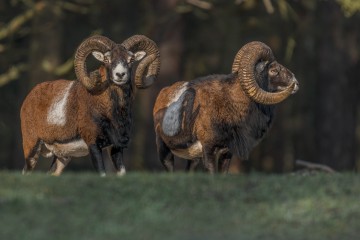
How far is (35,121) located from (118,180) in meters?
4.29

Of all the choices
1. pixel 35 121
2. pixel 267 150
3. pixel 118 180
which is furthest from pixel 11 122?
pixel 118 180

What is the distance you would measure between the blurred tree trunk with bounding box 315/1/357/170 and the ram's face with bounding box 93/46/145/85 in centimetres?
1547

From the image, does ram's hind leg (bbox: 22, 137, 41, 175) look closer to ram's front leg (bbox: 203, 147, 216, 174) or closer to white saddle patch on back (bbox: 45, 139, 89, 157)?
white saddle patch on back (bbox: 45, 139, 89, 157)

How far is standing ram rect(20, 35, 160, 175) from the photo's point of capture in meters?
19.7

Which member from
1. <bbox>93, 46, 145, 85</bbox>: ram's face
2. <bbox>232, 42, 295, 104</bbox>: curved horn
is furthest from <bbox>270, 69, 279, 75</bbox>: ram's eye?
<bbox>93, 46, 145, 85</bbox>: ram's face

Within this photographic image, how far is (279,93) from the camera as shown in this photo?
20531 millimetres

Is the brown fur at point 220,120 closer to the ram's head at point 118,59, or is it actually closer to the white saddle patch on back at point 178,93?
the white saddle patch on back at point 178,93

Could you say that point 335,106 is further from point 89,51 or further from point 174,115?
point 89,51

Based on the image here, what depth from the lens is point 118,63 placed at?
19578 millimetres

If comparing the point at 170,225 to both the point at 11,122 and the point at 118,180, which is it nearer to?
the point at 118,180

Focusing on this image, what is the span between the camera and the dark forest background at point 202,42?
3331 centimetres

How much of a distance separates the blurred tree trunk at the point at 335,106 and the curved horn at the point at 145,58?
14.2 m

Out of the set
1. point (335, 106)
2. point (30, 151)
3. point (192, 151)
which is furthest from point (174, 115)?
point (335, 106)

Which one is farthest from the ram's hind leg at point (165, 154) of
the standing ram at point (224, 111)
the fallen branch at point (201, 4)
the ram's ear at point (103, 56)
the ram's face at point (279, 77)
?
the fallen branch at point (201, 4)
